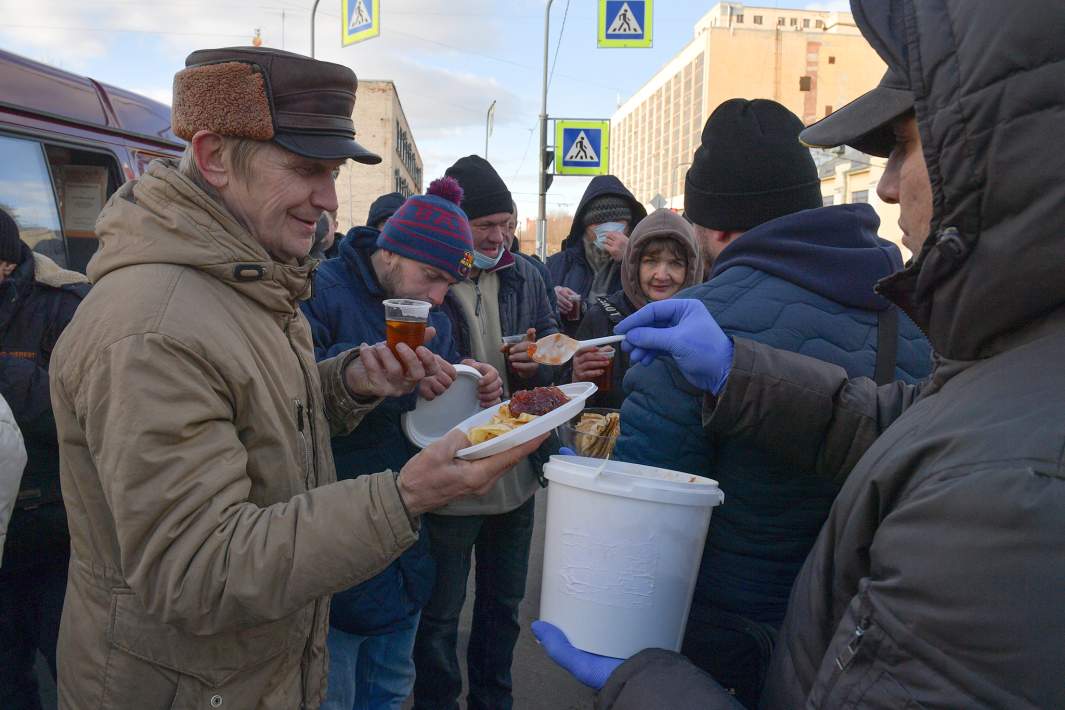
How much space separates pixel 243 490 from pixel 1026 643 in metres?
1.28

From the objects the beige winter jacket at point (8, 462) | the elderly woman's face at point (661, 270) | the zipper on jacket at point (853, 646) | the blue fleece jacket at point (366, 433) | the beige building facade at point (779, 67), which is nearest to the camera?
the zipper on jacket at point (853, 646)

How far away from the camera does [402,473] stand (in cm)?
147

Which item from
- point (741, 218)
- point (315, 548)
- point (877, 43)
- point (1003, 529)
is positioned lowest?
point (315, 548)

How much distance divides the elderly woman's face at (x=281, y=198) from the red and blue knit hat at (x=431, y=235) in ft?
3.14

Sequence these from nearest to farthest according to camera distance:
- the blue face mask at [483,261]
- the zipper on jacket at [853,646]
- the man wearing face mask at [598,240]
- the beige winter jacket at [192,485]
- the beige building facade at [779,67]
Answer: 1. the zipper on jacket at [853,646]
2. the beige winter jacket at [192,485]
3. the blue face mask at [483,261]
4. the man wearing face mask at [598,240]
5. the beige building facade at [779,67]

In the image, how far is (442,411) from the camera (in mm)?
2734

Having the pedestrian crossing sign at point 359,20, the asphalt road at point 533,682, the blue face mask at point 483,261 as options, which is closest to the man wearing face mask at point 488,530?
the blue face mask at point 483,261

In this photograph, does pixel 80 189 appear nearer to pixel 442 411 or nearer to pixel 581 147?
pixel 442 411

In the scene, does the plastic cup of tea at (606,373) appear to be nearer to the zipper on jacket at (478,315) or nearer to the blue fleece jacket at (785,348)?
the zipper on jacket at (478,315)

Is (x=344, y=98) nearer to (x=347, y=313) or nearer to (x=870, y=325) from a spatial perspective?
(x=347, y=313)

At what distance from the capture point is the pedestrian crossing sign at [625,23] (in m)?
10.2

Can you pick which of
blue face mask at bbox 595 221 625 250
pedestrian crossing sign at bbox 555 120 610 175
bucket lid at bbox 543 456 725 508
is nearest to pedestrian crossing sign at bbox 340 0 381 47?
pedestrian crossing sign at bbox 555 120 610 175

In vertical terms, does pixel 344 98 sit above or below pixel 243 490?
above

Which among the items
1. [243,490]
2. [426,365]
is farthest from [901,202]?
[426,365]
